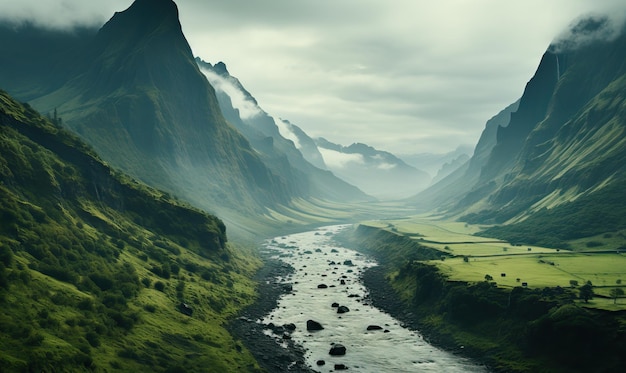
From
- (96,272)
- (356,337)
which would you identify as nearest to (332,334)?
(356,337)

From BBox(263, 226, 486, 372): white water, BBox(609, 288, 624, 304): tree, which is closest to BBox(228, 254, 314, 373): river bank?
BBox(263, 226, 486, 372): white water

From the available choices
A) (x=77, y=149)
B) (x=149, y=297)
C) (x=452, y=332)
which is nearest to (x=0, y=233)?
(x=149, y=297)

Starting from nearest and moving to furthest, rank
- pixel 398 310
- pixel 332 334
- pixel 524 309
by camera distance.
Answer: pixel 524 309, pixel 332 334, pixel 398 310

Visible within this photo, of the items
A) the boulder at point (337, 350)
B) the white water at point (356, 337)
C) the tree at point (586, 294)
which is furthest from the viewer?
the tree at point (586, 294)

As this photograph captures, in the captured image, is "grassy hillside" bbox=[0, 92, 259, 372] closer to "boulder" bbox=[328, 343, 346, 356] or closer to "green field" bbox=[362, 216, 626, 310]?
"boulder" bbox=[328, 343, 346, 356]

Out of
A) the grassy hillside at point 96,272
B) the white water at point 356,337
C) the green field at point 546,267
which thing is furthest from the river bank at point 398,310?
the grassy hillside at point 96,272

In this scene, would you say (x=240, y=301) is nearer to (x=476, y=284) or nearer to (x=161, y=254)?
(x=161, y=254)

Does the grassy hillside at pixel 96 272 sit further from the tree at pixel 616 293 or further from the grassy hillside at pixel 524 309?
the tree at pixel 616 293

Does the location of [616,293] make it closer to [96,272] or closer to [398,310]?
[398,310]
